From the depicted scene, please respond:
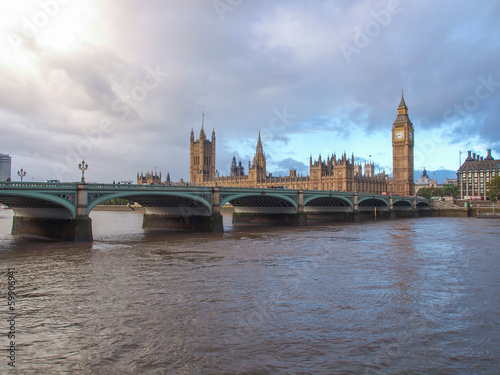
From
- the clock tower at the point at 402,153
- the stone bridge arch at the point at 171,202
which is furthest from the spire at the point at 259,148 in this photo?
the stone bridge arch at the point at 171,202

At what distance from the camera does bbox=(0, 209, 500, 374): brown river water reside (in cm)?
873

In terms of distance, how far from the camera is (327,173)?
365 feet

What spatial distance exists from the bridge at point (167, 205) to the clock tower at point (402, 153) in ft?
190

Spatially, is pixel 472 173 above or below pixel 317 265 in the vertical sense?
above

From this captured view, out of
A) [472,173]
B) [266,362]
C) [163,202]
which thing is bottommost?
[266,362]

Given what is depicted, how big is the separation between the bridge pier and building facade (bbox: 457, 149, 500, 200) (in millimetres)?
137615

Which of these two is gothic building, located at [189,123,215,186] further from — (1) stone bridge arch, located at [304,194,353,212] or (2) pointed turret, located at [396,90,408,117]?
(1) stone bridge arch, located at [304,194,353,212]

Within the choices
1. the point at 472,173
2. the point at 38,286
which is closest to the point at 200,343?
the point at 38,286

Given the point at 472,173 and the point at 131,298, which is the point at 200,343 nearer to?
the point at 131,298

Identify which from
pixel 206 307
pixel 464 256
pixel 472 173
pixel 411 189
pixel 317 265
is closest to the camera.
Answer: pixel 206 307

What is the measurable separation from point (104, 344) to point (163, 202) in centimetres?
3219

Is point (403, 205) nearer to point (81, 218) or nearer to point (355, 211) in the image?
point (355, 211)

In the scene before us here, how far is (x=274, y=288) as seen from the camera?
1533 cm

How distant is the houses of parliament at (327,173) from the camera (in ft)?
351
